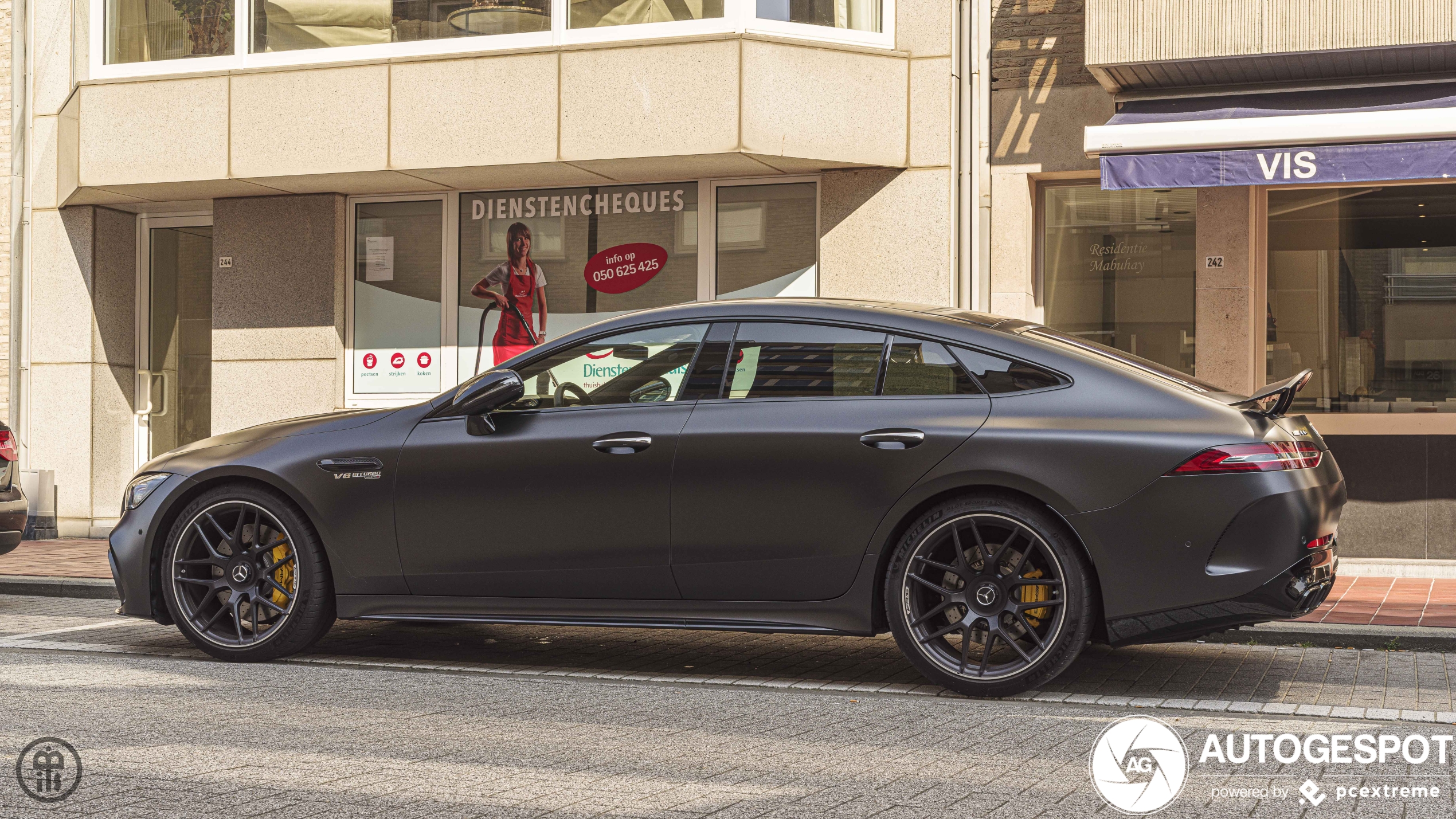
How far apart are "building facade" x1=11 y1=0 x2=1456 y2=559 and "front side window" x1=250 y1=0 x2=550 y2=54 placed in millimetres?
26

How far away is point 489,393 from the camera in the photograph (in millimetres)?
5957

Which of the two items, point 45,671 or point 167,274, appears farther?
point 167,274

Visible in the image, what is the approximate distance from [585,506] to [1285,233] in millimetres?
7505

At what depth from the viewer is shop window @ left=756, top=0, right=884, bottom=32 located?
11383 mm

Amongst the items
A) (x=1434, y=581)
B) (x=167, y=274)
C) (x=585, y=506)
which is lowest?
(x=1434, y=581)

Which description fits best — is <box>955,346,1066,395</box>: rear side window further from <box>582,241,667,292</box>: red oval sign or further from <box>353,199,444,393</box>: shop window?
<box>353,199,444,393</box>: shop window

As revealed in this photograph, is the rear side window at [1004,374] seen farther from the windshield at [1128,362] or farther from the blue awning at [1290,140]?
the blue awning at [1290,140]

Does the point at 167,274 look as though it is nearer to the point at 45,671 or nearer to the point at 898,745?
the point at 45,671

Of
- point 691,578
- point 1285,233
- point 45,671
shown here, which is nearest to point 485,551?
point 691,578

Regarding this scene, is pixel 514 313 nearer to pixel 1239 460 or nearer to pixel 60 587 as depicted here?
pixel 60 587

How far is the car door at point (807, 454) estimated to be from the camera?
18.1 feet

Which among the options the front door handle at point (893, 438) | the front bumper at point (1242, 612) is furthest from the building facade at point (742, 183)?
the front door handle at point (893, 438)

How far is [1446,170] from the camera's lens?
30.5 ft
